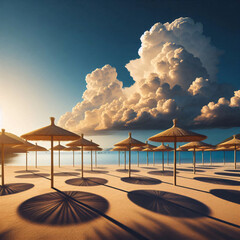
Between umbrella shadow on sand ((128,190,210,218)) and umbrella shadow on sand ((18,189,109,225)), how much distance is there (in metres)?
1.34

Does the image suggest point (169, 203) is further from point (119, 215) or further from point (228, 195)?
point (228, 195)

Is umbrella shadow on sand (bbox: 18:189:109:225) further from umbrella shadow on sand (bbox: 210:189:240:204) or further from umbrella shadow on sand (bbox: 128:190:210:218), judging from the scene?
umbrella shadow on sand (bbox: 210:189:240:204)

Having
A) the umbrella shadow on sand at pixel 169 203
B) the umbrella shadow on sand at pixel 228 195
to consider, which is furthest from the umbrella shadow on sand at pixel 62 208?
the umbrella shadow on sand at pixel 228 195

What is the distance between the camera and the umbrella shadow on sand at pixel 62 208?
144 inches

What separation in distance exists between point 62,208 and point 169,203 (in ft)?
11.8

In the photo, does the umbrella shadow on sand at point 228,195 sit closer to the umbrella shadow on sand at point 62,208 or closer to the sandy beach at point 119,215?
the sandy beach at point 119,215

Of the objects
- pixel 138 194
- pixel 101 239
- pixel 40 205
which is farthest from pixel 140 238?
pixel 40 205

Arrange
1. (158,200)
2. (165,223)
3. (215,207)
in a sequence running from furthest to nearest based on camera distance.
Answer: (158,200) → (215,207) → (165,223)

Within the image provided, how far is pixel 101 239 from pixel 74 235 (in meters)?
0.62

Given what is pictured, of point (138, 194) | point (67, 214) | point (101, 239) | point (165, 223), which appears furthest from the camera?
point (138, 194)

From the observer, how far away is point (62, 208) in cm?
429

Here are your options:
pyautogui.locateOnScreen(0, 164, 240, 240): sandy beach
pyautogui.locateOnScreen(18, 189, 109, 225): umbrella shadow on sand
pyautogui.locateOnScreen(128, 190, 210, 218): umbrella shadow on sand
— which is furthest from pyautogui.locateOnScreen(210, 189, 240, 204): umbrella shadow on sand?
pyautogui.locateOnScreen(18, 189, 109, 225): umbrella shadow on sand

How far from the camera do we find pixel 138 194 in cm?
573

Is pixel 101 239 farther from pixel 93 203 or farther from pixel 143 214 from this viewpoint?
pixel 93 203
